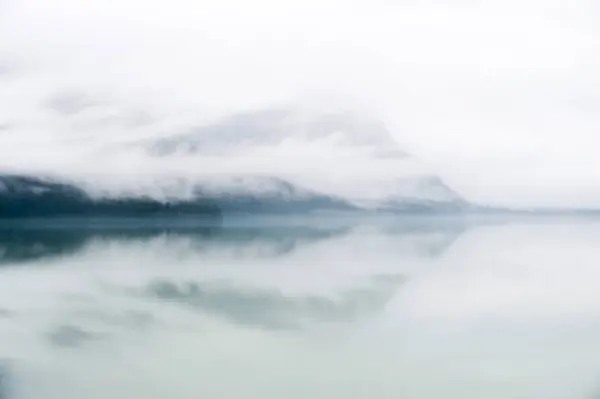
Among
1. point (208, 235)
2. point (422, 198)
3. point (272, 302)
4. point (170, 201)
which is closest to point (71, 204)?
point (170, 201)

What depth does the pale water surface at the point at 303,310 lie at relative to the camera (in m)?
1.71

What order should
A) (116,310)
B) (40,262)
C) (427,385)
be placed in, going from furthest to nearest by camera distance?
1. (40,262)
2. (116,310)
3. (427,385)

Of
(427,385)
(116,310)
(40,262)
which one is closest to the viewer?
(427,385)

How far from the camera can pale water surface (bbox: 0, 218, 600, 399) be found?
1.71m

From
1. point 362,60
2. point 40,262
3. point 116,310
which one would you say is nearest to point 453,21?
point 362,60

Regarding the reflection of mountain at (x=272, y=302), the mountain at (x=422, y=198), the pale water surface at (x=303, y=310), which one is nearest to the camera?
the pale water surface at (x=303, y=310)

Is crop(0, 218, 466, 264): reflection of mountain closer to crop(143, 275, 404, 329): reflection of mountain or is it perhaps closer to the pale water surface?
the pale water surface

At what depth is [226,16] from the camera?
1.97 meters

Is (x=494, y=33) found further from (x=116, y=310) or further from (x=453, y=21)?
(x=116, y=310)

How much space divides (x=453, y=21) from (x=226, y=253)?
0.90 metres

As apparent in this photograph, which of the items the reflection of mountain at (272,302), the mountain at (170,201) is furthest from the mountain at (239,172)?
the reflection of mountain at (272,302)

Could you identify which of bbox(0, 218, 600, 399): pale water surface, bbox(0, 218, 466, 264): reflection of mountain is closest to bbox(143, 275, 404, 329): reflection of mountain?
bbox(0, 218, 600, 399): pale water surface

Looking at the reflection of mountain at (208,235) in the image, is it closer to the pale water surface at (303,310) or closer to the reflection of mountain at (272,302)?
the pale water surface at (303,310)

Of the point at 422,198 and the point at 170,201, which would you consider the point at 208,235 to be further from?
the point at 422,198
